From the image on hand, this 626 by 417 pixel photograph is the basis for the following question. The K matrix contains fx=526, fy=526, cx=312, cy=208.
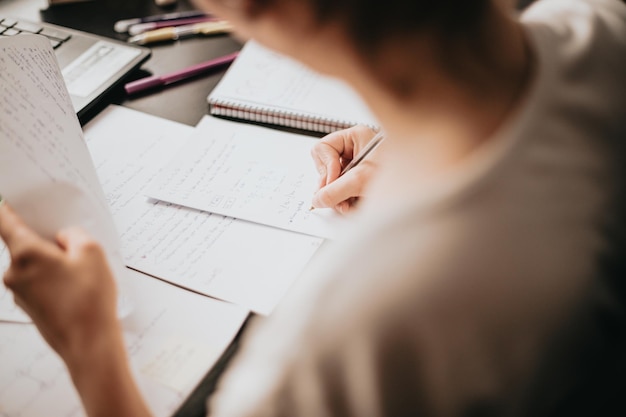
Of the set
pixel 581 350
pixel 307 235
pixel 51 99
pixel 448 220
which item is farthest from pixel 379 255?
pixel 51 99

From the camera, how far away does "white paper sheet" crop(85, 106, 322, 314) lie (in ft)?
1.89

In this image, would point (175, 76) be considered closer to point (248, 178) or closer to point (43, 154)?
point (248, 178)

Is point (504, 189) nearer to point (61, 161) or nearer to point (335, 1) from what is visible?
point (335, 1)

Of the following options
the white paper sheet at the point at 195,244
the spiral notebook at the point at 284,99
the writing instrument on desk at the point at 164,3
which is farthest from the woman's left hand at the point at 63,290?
the writing instrument on desk at the point at 164,3

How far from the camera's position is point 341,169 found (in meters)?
0.68

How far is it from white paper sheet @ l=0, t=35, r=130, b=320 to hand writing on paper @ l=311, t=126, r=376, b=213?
0.25 metres

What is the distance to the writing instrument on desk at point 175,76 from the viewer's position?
862 millimetres

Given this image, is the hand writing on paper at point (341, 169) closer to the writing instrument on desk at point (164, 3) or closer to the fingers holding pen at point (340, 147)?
the fingers holding pen at point (340, 147)

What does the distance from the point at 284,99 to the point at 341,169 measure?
197 millimetres

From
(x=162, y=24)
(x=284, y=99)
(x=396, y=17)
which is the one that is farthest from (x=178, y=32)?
(x=396, y=17)

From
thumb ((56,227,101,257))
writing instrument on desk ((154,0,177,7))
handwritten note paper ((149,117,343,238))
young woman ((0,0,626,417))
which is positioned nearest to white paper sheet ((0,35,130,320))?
thumb ((56,227,101,257))

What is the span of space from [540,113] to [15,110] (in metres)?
0.47

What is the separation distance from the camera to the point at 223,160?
0.74m

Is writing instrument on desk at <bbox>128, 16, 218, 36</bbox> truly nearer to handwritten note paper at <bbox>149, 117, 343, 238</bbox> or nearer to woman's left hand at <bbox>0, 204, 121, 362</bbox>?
handwritten note paper at <bbox>149, 117, 343, 238</bbox>
